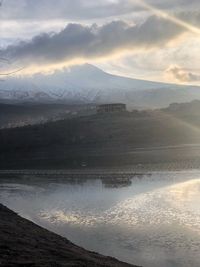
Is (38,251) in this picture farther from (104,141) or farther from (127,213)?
(104,141)

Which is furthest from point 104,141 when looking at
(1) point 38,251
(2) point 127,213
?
(1) point 38,251

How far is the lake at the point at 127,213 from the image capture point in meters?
17.9

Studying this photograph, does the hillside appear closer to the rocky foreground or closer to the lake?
the lake

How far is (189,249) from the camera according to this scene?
57.3 feet

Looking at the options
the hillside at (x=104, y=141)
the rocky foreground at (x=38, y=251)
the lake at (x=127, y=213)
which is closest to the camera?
the rocky foreground at (x=38, y=251)

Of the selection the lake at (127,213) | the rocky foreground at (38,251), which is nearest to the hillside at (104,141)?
the lake at (127,213)

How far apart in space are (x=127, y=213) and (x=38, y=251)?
33.0 feet

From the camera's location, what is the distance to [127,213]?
24.7 metres

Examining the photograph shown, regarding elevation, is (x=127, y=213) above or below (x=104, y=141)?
below

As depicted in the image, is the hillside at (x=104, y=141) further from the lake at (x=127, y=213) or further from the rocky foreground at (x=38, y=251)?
the rocky foreground at (x=38, y=251)

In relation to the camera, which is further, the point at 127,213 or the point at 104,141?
the point at 104,141

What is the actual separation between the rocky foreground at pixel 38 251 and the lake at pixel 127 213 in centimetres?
148

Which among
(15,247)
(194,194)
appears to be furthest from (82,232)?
(194,194)

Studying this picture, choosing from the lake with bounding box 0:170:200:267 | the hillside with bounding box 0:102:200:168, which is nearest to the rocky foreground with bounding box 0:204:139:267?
the lake with bounding box 0:170:200:267
